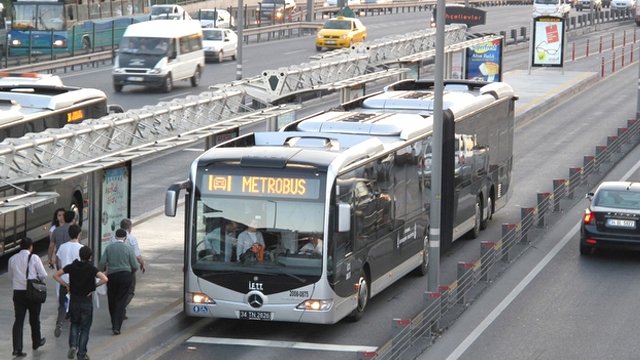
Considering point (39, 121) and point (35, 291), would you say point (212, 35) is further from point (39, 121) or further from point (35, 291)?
point (35, 291)

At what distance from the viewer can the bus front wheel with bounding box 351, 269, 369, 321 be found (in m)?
20.7

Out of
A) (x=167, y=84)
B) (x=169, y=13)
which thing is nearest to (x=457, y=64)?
(x=167, y=84)

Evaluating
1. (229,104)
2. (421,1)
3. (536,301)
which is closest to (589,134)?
(229,104)

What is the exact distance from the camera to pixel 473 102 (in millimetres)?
27500

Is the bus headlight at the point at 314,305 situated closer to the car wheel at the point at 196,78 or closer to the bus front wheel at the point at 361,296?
the bus front wheel at the point at 361,296

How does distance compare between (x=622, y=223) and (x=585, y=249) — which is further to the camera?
(x=585, y=249)

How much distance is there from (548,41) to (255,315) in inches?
1705

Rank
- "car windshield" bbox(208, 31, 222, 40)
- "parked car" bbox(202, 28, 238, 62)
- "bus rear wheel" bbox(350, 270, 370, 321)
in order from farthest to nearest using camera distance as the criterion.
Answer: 1. "car windshield" bbox(208, 31, 222, 40)
2. "parked car" bbox(202, 28, 238, 62)
3. "bus rear wheel" bbox(350, 270, 370, 321)

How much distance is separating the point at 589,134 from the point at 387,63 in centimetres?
721

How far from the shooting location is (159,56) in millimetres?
53719

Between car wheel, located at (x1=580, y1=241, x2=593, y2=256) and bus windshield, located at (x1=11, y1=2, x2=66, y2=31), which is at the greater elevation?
bus windshield, located at (x1=11, y1=2, x2=66, y2=31)

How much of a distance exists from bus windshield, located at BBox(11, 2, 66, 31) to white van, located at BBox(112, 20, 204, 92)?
30.2 feet

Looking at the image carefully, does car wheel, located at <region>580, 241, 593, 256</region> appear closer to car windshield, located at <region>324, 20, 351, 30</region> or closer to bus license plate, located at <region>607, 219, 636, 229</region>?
bus license plate, located at <region>607, 219, 636, 229</region>

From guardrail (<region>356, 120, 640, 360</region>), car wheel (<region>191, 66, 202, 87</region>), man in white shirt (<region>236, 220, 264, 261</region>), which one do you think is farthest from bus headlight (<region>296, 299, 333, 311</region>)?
car wheel (<region>191, 66, 202, 87</region>)
